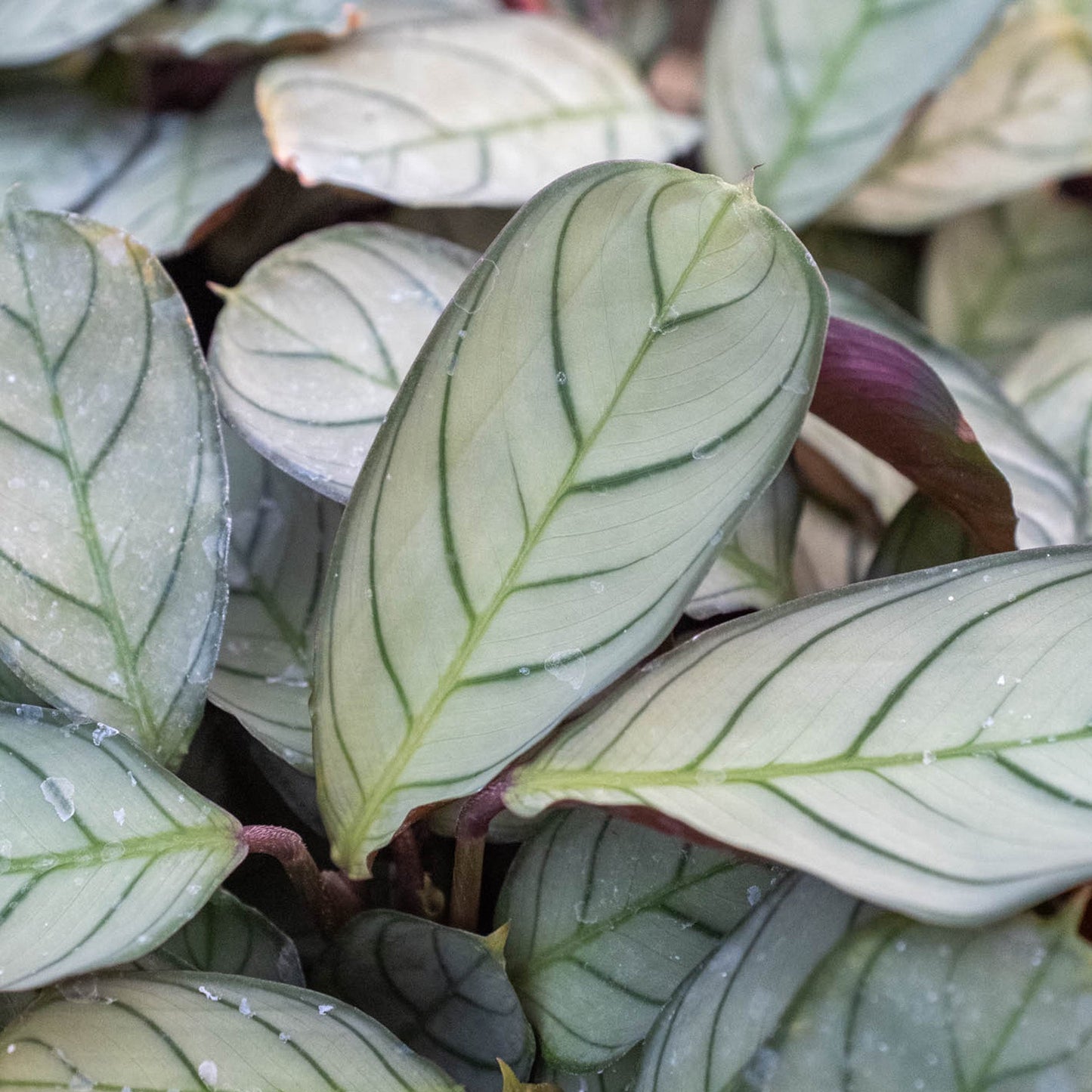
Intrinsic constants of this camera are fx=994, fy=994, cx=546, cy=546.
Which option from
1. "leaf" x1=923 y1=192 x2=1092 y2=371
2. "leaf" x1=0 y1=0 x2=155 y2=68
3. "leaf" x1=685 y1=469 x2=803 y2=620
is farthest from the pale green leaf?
"leaf" x1=0 y1=0 x2=155 y2=68

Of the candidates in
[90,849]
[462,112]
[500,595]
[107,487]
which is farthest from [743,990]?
[462,112]

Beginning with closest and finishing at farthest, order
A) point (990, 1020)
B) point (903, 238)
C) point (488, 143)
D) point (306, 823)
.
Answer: point (990, 1020) → point (306, 823) → point (488, 143) → point (903, 238)

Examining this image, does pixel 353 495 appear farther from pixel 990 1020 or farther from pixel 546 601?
pixel 990 1020

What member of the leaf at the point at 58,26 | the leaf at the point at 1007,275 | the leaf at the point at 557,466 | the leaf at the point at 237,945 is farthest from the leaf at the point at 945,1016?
the leaf at the point at 58,26

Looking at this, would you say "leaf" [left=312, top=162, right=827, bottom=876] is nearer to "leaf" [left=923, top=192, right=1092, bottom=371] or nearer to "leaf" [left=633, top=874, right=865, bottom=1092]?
"leaf" [left=633, top=874, right=865, bottom=1092]

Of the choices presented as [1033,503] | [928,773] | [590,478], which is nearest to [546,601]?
[590,478]

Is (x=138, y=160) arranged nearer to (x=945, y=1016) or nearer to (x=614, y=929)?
(x=614, y=929)
